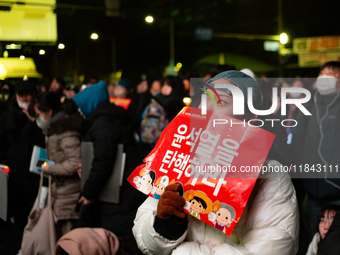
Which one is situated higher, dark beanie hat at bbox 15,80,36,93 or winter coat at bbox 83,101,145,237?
dark beanie hat at bbox 15,80,36,93

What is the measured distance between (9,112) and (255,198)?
4.04m

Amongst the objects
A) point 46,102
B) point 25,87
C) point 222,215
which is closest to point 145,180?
point 222,215

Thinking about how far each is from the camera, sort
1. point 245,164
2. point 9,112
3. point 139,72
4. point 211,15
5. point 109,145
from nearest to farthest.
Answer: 1. point 245,164
2. point 109,145
3. point 9,112
4. point 139,72
5. point 211,15

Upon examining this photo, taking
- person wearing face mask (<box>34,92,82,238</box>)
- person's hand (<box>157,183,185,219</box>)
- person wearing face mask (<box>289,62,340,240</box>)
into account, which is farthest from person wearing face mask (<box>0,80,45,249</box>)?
person's hand (<box>157,183,185,219</box>)

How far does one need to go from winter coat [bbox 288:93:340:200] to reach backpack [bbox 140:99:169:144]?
2.95 m

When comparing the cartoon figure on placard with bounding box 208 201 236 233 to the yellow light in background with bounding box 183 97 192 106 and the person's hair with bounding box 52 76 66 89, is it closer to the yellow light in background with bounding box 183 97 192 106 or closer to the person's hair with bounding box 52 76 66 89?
the yellow light in background with bounding box 183 97 192 106

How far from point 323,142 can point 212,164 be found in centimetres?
239

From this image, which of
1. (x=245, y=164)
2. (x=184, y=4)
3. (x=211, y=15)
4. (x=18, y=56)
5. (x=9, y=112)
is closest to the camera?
(x=245, y=164)

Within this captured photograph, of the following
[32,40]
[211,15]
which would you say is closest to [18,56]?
[32,40]

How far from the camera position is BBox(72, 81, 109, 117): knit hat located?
11.7 ft

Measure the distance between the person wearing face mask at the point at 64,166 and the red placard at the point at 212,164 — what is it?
223 centimetres

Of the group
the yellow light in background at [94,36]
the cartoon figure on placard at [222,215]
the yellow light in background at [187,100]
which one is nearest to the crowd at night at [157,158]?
the cartoon figure on placard at [222,215]

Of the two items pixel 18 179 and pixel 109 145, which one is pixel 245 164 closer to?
pixel 109 145

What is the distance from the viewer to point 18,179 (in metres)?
4.65
